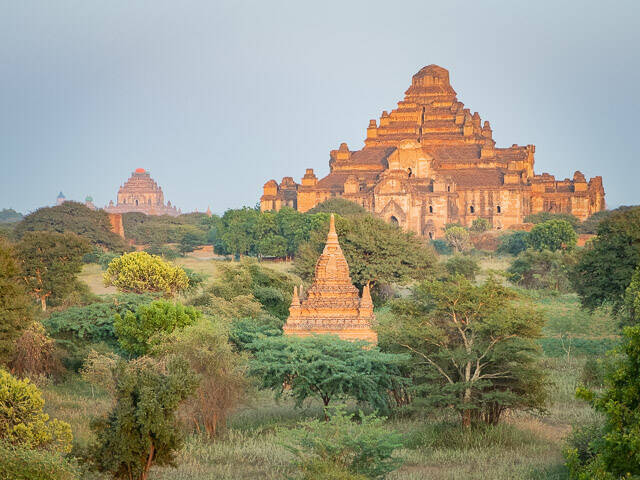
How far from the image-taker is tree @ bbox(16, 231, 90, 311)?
4094 centimetres

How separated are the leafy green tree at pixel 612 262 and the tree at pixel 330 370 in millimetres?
14542

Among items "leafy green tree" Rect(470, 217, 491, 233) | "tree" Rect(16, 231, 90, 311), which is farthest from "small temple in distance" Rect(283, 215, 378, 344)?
"leafy green tree" Rect(470, 217, 491, 233)

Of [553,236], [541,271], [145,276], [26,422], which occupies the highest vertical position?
[553,236]

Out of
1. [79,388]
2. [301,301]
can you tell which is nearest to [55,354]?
[79,388]

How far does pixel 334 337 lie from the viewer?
23375 millimetres

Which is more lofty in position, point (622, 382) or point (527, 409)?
point (622, 382)

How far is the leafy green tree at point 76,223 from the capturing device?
81938mm

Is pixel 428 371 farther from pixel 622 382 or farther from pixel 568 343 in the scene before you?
pixel 568 343

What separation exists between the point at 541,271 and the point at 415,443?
36598 millimetres

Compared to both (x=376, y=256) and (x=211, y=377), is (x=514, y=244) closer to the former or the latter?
(x=376, y=256)

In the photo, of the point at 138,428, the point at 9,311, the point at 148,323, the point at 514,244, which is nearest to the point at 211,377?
the point at 138,428

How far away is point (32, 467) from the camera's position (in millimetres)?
14000

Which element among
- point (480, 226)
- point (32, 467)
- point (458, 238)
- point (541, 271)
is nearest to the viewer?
point (32, 467)

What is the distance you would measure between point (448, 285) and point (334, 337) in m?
3.39
